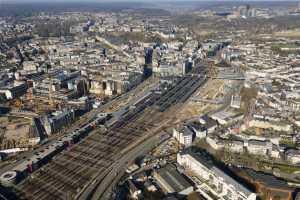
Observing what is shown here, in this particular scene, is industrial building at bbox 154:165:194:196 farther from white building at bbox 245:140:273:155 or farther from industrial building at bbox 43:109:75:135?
industrial building at bbox 43:109:75:135

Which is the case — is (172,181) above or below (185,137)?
below

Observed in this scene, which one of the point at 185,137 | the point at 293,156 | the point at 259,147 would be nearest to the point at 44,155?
the point at 185,137

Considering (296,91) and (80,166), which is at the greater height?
(296,91)

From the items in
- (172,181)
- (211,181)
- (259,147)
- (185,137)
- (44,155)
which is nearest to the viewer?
(172,181)

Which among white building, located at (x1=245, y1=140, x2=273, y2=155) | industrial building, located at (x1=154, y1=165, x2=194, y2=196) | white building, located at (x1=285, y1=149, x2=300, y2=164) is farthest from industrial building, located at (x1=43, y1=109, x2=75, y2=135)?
white building, located at (x1=285, y1=149, x2=300, y2=164)

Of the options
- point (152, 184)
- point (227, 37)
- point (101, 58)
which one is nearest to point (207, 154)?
point (152, 184)

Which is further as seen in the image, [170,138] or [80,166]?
[170,138]

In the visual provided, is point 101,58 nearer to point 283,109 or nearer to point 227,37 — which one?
point 283,109

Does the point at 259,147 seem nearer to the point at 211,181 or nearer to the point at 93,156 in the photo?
the point at 211,181
